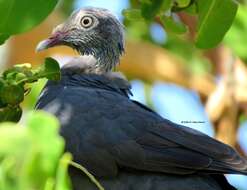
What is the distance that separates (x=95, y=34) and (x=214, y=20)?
8.51 feet

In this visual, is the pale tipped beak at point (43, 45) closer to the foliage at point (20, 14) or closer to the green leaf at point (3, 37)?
the green leaf at point (3, 37)

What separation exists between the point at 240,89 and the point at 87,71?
1.85m

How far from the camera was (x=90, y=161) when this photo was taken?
12.1 feet

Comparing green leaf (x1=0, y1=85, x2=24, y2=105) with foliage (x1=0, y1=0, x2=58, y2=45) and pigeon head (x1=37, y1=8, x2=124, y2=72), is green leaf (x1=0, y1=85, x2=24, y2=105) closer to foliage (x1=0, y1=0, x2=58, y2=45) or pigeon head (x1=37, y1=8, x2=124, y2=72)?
foliage (x1=0, y1=0, x2=58, y2=45)

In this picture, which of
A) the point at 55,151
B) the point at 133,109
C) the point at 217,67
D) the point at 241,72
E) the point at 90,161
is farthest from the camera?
the point at 217,67

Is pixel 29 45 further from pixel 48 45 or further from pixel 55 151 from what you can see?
pixel 55 151

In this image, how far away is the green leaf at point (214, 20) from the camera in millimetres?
2793

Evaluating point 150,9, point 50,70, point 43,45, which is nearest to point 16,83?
point 50,70

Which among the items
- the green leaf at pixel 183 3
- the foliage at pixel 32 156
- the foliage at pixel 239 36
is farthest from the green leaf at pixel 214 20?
the foliage at pixel 239 36

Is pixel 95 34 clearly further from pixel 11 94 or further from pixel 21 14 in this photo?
pixel 21 14

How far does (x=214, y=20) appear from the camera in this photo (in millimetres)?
2828

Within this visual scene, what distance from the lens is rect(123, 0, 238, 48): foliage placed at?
2.80m

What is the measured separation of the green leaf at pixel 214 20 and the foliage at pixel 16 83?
66 cm

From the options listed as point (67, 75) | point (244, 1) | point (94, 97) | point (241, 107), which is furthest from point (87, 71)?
point (244, 1)
